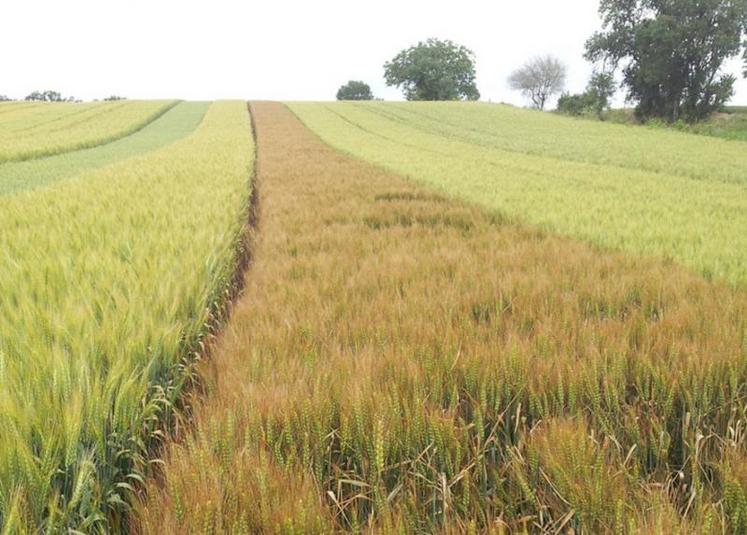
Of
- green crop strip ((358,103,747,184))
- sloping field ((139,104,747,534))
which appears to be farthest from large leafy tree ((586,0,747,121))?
sloping field ((139,104,747,534))

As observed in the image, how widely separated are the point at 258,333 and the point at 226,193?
4072 mm

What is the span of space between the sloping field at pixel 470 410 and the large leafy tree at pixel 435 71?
245ft

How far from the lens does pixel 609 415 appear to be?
138cm

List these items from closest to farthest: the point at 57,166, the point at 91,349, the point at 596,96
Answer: the point at 91,349 → the point at 57,166 → the point at 596,96

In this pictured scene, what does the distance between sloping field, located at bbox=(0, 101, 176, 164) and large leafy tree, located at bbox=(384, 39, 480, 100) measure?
38.8 metres

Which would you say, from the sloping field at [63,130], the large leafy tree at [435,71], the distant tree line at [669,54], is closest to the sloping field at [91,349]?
the sloping field at [63,130]

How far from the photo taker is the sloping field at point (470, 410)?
100 cm

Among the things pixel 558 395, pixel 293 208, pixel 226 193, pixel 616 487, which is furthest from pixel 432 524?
pixel 226 193

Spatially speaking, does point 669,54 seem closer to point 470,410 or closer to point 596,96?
point 596,96

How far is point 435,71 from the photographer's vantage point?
71.1 meters

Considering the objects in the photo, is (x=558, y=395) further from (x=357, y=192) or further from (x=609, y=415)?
(x=357, y=192)

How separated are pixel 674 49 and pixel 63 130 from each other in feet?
137

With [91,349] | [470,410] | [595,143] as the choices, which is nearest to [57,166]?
[91,349]

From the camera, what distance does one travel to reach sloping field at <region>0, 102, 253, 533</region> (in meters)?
1.04
